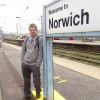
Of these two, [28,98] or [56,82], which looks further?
[56,82]

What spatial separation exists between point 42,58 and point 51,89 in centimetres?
69

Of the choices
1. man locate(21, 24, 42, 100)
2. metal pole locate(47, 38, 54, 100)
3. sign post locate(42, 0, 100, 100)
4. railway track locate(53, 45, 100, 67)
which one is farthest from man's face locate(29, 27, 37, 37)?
railway track locate(53, 45, 100, 67)

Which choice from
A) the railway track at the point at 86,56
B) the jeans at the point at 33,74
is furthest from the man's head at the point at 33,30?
the railway track at the point at 86,56

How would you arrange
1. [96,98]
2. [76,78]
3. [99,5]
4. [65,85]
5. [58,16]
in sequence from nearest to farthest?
[99,5], [58,16], [96,98], [65,85], [76,78]

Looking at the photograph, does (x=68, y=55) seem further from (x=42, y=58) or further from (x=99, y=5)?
(x=99, y=5)

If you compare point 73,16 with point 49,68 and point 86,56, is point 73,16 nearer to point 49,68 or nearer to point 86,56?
point 49,68

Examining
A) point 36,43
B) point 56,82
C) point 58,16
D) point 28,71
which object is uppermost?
point 58,16

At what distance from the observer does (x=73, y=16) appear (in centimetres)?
496

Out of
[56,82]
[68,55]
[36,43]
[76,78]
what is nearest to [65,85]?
[56,82]

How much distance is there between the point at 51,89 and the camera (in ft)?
21.3

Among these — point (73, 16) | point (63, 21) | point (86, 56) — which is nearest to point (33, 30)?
point (63, 21)

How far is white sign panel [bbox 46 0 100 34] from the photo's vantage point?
14.4ft

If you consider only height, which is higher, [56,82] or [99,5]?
[99,5]

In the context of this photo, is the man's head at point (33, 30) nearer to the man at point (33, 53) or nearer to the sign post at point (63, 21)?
the man at point (33, 53)
